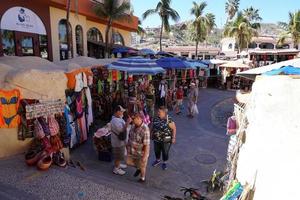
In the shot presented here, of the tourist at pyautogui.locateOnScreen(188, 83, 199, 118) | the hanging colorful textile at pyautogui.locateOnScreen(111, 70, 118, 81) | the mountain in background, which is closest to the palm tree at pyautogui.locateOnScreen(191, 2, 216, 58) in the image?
the mountain in background

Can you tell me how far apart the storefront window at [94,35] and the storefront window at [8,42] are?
26.5 ft

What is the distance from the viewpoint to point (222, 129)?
12.3 meters

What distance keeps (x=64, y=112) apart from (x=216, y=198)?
4.28 m

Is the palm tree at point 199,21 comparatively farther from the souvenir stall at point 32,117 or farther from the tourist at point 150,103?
the souvenir stall at point 32,117

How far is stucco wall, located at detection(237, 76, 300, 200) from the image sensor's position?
2.94 m

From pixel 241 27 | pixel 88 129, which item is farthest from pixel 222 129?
pixel 241 27

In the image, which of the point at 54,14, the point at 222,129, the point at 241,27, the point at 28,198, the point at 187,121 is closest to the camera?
the point at 28,198

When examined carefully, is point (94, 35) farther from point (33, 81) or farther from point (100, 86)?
point (33, 81)

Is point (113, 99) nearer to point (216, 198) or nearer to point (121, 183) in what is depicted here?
point (121, 183)

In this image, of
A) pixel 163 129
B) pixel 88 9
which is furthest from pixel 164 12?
pixel 163 129

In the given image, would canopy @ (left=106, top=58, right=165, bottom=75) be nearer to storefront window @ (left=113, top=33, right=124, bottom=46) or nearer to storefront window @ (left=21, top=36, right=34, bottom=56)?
storefront window @ (left=21, top=36, right=34, bottom=56)

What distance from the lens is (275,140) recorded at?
3.14 meters

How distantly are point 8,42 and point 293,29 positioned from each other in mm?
40084

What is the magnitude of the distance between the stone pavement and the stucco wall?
291 cm
